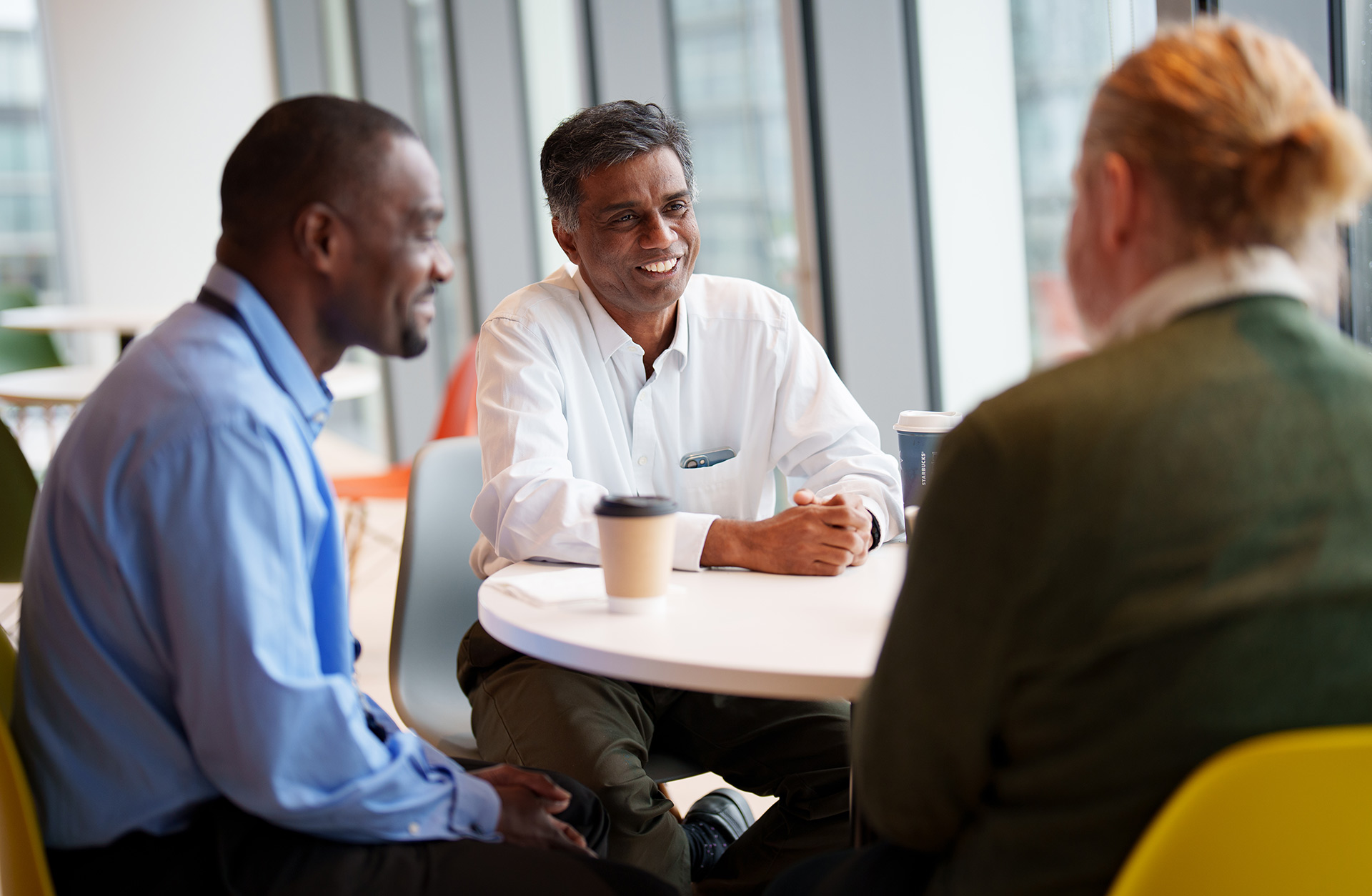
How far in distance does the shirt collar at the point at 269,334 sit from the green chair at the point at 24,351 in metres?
5.54

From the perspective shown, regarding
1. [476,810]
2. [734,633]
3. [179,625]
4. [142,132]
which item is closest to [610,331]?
[734,633]

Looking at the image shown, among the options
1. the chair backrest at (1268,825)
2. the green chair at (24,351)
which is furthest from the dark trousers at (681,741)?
the green chair at (24,351)

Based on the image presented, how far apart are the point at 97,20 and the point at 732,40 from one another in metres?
5.74

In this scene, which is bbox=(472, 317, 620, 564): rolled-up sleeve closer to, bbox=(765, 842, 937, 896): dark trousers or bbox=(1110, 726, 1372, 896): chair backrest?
bbox=(765, 842, 937, 896): dark trousers

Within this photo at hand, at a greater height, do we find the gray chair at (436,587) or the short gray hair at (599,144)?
the short gray hair at (599,144)

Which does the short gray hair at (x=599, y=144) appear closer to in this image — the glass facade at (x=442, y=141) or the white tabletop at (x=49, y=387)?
the white tabletop at (x=49, y=387)

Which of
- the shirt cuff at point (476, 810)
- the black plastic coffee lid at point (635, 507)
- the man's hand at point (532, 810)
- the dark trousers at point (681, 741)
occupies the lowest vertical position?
the dark trousers at point (681, 741)

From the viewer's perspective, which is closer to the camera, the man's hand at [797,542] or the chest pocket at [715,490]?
the man's hand at [797,542]

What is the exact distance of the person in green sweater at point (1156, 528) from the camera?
0.79 metres

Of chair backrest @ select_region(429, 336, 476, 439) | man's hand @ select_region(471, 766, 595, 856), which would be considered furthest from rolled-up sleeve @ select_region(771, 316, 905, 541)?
chair backrest @ select_region(429, 336, 476, 439)

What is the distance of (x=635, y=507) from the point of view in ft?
4.24

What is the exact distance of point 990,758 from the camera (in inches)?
34.8

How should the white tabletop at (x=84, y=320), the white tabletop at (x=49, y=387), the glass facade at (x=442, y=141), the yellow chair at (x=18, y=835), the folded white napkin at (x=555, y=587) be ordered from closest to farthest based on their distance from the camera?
1. the yellow chair at (x=18, y=835)
2. the folded white napkin at (x=555, y=587)
3. the white tabletop at (x=49, y=387)
4. the white tabletop at (x=84, y=320)
5. the glass facade at (x=442, y=141)

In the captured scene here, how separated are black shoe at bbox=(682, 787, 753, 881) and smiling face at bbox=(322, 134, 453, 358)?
100 centimetres
